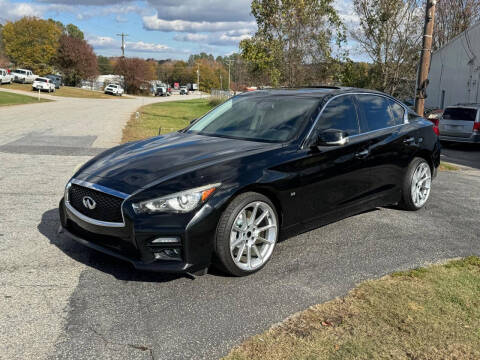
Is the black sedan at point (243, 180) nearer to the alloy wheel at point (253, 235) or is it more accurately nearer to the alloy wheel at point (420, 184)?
the alloy wheel at point (253, 235)

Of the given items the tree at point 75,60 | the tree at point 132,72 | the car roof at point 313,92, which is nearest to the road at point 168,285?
the car roof at point 313,92

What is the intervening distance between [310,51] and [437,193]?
1114 centimetres

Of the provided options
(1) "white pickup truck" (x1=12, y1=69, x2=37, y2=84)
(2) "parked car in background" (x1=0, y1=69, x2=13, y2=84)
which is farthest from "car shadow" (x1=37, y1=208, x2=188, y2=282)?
(1) "white pickup truck" (x1=12, y1=69, x2=37, y2=84)

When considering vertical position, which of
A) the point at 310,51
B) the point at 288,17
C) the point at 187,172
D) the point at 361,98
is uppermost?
the point at 288,17

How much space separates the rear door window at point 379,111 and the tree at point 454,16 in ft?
120

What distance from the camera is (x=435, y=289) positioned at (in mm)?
3926

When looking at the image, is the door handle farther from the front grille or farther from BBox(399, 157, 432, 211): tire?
the front grille

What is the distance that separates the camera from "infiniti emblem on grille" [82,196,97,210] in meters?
3.99

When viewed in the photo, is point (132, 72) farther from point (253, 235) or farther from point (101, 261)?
point (253, 235)

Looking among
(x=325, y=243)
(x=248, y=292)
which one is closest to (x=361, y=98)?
(x=325, y=243)

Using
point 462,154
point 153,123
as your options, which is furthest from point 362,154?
point 153,123

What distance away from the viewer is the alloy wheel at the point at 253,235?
4.02 m

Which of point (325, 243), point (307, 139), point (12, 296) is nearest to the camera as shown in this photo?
point (12, 296)

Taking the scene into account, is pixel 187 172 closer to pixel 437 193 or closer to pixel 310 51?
pixel 437 193
